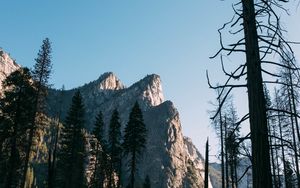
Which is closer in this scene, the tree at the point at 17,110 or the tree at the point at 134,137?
the tree at the point at 17,110

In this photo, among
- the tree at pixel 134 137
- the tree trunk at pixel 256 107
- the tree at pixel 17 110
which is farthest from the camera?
the tree at pixel 134 137

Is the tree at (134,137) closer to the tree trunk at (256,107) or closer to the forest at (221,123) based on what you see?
the forest at (221,123)

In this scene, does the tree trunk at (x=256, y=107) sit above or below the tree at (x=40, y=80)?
below

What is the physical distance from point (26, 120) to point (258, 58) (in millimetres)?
30819

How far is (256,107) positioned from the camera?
7371 millimetres

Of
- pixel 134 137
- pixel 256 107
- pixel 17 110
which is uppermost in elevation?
pixel 134 137

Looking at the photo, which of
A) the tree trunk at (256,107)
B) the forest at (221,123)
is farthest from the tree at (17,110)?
the tree trunk at (256,107)

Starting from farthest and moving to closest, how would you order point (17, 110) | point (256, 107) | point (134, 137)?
1. point (134, 137)
2. point (17, 110)
3. point (256, 107)

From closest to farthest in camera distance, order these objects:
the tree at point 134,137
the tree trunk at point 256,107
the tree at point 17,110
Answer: the tree trunk at point 256,107 → the tree at point 17,110 → the tree at point 134,137

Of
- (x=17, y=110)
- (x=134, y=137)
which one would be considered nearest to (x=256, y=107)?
(x=17, y=110)

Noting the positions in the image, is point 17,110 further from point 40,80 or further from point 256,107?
point 256,107

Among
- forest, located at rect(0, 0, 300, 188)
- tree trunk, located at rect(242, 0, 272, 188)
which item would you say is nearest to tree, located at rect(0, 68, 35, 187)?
forest, located at rect(0, 0, 300, 188)

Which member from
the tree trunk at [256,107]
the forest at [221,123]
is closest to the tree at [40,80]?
the forest at [221,123]

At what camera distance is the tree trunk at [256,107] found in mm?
6895
